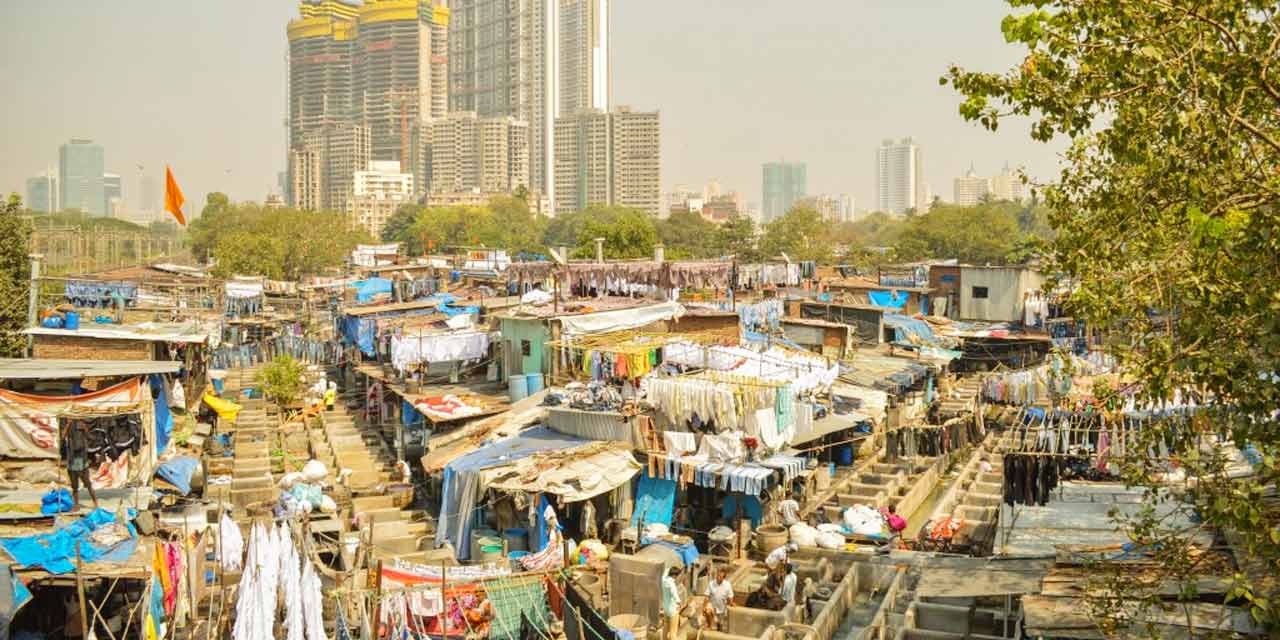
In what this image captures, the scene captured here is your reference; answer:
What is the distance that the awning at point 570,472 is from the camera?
567 inches

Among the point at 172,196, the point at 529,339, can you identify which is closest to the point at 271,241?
the point at 172,196

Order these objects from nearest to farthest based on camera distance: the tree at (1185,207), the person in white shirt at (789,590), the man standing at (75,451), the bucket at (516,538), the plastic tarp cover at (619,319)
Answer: the tree at (1185,207)
the man standing at (75,451)
the person in white shirt at (789,590)
the bucket at (516,538)
the plastic tarp cover at (619,319)

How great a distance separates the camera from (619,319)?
21688 mm

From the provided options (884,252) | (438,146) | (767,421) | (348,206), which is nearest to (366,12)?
(438,146)

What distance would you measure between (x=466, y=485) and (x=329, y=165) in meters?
145

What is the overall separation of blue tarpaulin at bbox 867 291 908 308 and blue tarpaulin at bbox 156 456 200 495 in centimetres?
2788

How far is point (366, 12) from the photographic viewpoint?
157 meters

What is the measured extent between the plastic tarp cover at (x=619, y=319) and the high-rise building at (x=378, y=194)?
10561 cm

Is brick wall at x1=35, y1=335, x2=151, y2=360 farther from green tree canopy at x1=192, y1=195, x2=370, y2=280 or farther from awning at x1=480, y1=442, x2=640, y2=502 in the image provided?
green tree canopy at x1=192, y1=195, x2=370, y2=280

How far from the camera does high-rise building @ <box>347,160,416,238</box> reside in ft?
432

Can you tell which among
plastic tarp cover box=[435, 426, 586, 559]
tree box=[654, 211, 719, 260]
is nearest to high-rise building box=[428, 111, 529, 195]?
tree box=[654, 211, 719, 260]

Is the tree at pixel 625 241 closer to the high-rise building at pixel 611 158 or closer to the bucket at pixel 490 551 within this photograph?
the bucket at pixel 490 551

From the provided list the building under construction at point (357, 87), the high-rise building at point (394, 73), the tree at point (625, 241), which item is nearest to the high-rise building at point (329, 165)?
the building under construction at point (357, 87)

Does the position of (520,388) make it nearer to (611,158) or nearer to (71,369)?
(71,369)
